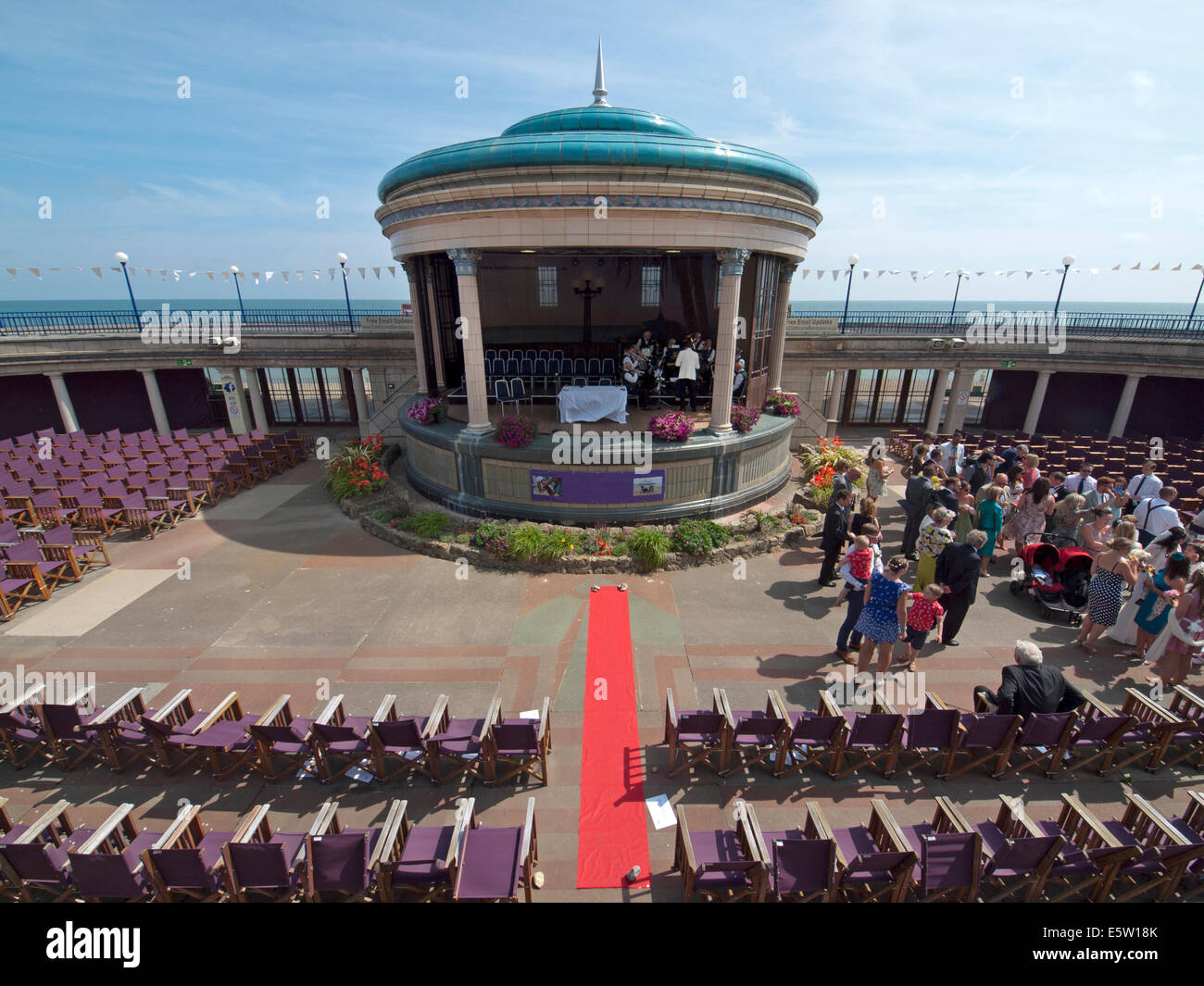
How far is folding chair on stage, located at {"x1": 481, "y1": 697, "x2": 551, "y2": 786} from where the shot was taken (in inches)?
226

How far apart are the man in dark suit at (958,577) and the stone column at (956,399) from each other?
15382 millimetres

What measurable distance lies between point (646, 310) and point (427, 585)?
1301 cm

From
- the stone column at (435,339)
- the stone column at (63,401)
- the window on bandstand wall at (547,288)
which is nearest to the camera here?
the stone column at (435,339)

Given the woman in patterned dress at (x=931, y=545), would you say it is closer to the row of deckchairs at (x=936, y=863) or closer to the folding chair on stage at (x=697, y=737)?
the row of deckchairs at (x=936, y=863)

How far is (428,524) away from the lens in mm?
12117

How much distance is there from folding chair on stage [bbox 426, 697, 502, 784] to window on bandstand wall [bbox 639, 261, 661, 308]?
1603cm

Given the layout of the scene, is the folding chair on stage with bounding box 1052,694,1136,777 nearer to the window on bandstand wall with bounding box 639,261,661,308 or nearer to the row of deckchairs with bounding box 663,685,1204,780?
the row of deckchairs with bounding box 663,685,1204,780

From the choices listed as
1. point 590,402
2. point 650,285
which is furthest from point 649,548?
point 650,285

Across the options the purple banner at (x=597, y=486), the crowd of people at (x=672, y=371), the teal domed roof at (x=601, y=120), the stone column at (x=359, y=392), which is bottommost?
the purple banner at (x=597, y=486)

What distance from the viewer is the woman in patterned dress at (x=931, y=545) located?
8.12m

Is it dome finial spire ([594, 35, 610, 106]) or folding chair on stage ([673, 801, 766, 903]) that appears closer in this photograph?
folding chair on stage ([673, 801, 766, 903])

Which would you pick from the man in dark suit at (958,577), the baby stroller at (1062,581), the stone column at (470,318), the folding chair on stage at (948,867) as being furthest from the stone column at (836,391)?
the folding chair on stage at (948,867)

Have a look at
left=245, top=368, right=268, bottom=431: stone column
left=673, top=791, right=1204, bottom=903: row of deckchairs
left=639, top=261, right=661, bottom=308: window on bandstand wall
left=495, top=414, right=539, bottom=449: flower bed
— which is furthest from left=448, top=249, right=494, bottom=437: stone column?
left=245, top=368, right=268, bottom=431: stone column

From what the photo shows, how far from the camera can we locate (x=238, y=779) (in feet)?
20.4
